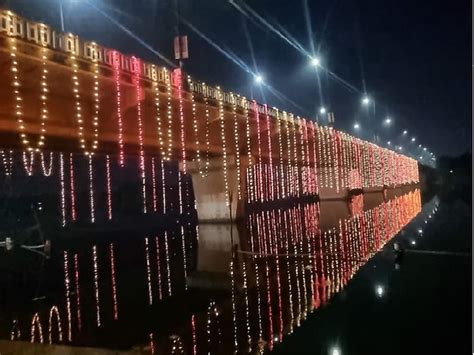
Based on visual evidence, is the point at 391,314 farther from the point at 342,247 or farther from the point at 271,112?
the point at 271,112

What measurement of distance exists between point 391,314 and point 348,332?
1.42 meters

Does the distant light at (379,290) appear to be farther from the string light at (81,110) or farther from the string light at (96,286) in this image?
the string light at (81,110)

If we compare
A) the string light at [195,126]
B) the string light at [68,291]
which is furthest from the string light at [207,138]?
the string light at [68,291]

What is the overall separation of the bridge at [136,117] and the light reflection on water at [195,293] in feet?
13.3

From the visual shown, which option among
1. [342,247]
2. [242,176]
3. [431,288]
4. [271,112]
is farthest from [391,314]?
[242,176]

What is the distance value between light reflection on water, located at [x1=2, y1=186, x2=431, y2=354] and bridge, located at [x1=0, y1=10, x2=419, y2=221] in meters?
4.06

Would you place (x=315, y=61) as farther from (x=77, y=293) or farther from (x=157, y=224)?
(x=77, y=293)

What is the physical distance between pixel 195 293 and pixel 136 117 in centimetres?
1208

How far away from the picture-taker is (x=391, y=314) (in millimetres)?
9445

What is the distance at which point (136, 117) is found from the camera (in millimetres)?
22812

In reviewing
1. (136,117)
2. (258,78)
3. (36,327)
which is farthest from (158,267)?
(258,78)

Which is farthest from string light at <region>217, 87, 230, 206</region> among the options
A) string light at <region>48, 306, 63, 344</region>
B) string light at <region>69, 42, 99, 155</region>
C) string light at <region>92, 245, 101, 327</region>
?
string light at <region>48, 306, 63, 344</region>

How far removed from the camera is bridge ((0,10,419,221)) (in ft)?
46.8

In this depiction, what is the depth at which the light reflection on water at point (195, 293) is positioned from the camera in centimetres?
902
